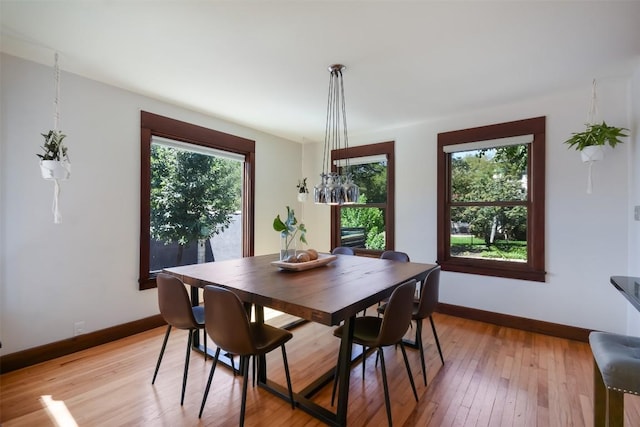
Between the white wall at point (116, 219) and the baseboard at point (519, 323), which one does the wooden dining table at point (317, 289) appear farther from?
the baseboard at point (519, 323)

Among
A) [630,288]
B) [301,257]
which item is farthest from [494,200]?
[301,257]

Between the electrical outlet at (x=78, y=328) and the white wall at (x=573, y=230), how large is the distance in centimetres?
393

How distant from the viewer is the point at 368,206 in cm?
447

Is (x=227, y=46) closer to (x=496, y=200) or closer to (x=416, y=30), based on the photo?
(x=416, y=30)

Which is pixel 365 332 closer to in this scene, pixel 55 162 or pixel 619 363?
pixel 619 363

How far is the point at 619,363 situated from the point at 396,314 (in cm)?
95

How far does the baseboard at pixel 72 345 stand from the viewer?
7.40 feet

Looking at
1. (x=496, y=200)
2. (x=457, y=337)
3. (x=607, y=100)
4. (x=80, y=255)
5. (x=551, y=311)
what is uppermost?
(x=607, y=100)

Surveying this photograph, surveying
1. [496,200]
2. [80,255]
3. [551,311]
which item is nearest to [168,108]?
[80,255]

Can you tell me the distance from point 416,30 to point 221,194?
3008 mm

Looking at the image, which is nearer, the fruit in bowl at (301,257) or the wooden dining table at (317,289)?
the wooden dining table at (317,289)

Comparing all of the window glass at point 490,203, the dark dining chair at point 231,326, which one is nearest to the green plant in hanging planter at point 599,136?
the window glass at point 490,203

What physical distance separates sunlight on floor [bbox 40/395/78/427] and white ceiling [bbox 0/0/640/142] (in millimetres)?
2501

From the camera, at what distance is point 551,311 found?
303 cm
